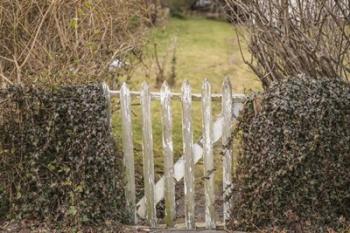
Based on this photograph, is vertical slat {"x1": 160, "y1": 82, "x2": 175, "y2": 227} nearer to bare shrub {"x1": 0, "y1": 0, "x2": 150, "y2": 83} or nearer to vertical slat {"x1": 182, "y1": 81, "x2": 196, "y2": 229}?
vertical slat {"x1": 182, "y1": 81, "x2": 196, "y2": 229}

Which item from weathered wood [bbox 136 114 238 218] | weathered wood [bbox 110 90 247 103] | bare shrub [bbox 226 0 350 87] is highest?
bare shrub [bbox 226 0 350 87]

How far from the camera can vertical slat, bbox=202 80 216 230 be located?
5.02m

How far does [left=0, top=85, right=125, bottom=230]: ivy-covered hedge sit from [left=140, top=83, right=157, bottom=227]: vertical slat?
0.27 m

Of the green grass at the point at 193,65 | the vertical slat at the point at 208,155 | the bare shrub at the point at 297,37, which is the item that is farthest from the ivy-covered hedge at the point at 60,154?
the green grass at the point at 193,65

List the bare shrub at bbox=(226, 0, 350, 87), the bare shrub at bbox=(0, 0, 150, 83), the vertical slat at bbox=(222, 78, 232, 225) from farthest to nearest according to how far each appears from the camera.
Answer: the bare shrub at bbox=(0, 0, 150, 83), the bare shrub at bbox=(226, 0, 350, 87), the vertical slat at bbox=(222, 78, 232, 225)

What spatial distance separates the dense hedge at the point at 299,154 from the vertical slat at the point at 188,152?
19.6 inches

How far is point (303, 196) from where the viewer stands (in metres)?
4.79

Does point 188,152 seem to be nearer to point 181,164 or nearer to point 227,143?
point 181,164

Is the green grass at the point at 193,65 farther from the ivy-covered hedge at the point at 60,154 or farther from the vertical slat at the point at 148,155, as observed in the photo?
the ivy-covered hedge at the point at 60,154

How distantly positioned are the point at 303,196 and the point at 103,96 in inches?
73.7

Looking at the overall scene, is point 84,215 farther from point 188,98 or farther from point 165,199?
point 188,98

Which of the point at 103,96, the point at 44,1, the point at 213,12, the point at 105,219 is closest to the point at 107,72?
the point at 44,1

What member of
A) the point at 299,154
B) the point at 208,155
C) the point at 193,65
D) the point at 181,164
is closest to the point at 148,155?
the point at 181,164

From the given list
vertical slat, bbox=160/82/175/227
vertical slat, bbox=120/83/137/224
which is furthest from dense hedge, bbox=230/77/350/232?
vertical slat, bbox=120/83/137/224
